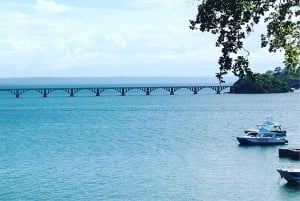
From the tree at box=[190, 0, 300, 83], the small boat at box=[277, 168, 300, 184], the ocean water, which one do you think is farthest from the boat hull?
the tree at box=[190, 0, 300, 83]

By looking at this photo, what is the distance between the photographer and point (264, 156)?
7494 cm

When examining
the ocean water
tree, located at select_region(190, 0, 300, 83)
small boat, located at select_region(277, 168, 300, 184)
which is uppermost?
tree, located at select_region(190, 0, 300, 83)

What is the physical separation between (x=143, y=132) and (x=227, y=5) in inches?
3471

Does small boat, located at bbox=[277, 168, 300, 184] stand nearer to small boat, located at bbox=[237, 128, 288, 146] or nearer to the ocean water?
the ocean water

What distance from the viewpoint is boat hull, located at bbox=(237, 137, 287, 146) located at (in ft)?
278

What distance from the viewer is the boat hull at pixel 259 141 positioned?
84.7m

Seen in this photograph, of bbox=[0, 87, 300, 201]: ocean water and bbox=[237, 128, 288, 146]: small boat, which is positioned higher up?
bbox=[237, 128, 288, 146]: small boat

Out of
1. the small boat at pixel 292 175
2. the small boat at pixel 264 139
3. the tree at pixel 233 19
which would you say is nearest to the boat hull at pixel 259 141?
the small boat at pixel 264 139

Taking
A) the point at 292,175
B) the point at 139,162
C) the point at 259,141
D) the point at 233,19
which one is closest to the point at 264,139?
the point at 259,141

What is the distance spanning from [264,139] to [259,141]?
940mm

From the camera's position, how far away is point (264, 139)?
283 feet

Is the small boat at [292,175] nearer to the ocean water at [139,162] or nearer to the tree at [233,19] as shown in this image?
the ocean water at [139,162]

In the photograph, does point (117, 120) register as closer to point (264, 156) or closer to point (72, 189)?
point (264, 156)

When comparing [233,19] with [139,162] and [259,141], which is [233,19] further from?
[259,141]
